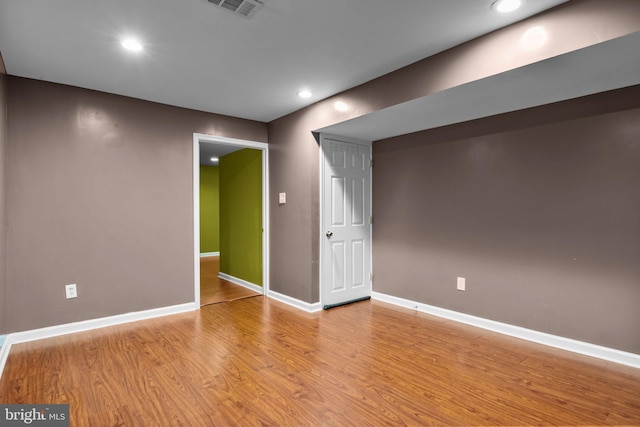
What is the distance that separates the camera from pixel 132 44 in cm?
240

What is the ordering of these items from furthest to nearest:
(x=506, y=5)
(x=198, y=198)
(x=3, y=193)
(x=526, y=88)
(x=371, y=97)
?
1. (x=198, y=198)
2. (x=371, y=97)
3. (x=3, y=193)
4. (x=526, y=88)
5. (x=506, y=5)

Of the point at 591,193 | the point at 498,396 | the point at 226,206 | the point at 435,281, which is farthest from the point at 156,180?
the point at 591,193

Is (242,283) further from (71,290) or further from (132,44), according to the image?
(132,44)

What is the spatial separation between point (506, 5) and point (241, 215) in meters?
4.18

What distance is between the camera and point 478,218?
131 inches

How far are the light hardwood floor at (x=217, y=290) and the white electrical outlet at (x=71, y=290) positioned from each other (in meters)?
1.34

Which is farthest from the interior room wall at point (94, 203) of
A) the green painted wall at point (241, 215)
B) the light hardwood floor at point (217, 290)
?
the green painted wall at point (241, 215)

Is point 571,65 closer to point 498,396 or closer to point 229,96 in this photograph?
point 498,396

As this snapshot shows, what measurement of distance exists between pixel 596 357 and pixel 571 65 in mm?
2223

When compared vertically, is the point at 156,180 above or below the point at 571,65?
below

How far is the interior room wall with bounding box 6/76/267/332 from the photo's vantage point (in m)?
2.96

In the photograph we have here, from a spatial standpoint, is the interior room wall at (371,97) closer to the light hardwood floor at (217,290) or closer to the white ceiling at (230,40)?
the white ceiling at (230,40)

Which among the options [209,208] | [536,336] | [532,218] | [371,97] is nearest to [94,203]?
[371,97]

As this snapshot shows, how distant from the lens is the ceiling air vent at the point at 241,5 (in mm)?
1934
